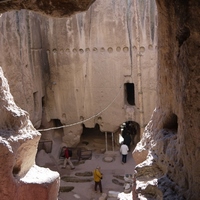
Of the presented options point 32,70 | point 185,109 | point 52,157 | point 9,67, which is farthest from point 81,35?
point 185,109

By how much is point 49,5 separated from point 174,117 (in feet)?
5.97

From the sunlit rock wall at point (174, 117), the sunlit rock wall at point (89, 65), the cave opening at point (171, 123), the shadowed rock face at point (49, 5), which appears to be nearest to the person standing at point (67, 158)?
the sunlit rock wall at point (89, 65)

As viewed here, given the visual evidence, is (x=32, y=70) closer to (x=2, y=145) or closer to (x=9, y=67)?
(x=9, y=67)

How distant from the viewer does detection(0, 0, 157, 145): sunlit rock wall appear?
33.0ft

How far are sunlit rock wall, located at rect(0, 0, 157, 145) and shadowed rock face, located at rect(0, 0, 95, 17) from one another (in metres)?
6.35

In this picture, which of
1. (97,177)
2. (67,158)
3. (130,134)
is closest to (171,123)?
(97,177)

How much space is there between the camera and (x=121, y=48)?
10477 millimetres

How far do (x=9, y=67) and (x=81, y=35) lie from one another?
9.02 ft

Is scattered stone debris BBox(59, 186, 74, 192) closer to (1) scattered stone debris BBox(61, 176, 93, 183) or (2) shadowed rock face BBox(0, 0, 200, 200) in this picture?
(1) scattered stone debris BBox(61, 176, 93, 183)

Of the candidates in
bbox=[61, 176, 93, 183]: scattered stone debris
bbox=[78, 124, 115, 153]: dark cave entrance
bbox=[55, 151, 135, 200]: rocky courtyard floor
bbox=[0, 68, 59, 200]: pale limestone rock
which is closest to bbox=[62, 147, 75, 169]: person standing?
bbox=[55, 151, 135, 200]: rocky courtyard floor

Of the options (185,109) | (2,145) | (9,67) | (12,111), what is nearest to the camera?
(185,109)

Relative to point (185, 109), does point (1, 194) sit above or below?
below

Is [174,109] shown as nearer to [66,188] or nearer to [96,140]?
[66,188]

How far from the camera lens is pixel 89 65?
10875mm
